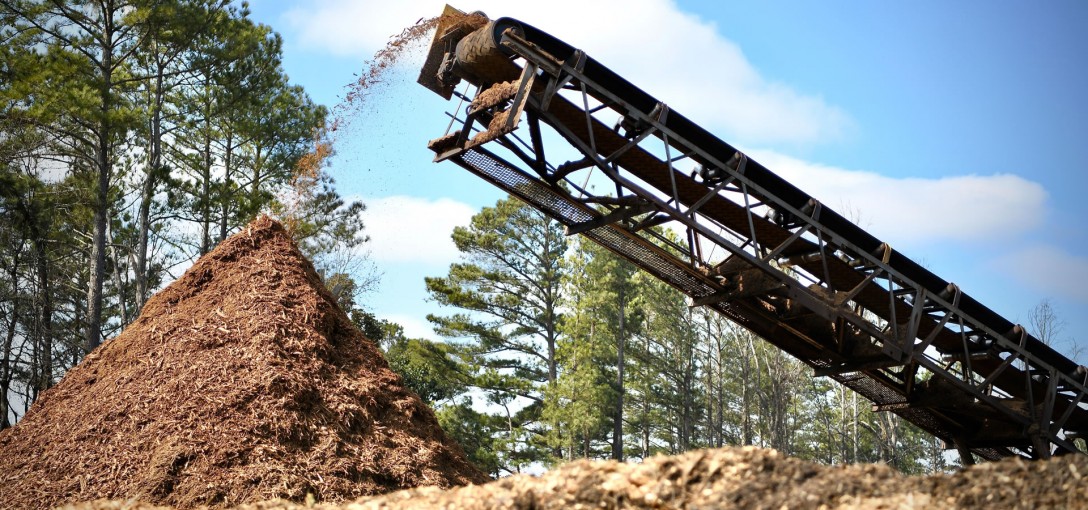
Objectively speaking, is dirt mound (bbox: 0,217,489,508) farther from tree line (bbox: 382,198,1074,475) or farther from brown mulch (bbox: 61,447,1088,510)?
tree line (bbox: 382,198,1074,475)

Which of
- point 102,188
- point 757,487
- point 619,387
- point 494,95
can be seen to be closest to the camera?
point 757,487

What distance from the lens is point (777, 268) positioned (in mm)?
10875

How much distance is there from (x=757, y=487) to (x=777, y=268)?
5770 mm

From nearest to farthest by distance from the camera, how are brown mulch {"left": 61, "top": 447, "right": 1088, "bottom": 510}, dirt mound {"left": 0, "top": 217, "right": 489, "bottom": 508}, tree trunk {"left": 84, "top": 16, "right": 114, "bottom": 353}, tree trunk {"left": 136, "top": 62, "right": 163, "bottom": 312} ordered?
brown mulch {"left": 61, "top": 447, "right": 1088, "bottom": 510} < dirt mound {"left": 0, "top": 217, "right": 489, "bottom": 508} < tree trunk {"left": 84, "top": 16, "right": 114, "bottom": 353} < tree trunk {"left": 136, "top": 62, "right": 163, "bottom": 312}

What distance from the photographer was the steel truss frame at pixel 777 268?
930 centimetres

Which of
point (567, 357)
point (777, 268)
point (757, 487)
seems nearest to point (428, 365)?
point (567, 357)

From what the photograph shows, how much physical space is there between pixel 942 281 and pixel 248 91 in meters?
21.2

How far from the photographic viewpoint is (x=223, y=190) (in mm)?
26219

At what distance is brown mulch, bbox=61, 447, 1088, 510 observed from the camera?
5082mm

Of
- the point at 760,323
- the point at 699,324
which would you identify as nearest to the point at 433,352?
the point at 699,324

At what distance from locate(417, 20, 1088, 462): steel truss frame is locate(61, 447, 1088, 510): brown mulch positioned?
390 centimetres

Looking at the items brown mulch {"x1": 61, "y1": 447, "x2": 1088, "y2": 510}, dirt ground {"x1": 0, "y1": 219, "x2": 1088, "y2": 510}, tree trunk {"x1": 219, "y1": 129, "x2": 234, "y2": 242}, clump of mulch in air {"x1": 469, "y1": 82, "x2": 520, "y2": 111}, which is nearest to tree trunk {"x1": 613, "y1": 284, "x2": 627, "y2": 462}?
tree trunk {"x1": 219, "y1": 129, "x2": 234, "y2": 242}

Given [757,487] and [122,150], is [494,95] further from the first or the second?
[122,150]

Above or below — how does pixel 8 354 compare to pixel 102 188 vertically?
below
